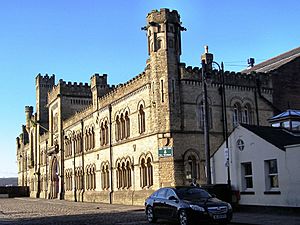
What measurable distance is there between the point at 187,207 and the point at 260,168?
599cm

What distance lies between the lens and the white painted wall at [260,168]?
731 inches

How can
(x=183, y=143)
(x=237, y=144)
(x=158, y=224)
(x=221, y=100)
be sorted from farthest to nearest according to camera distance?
(x=221, y=100), (x=183, y=143), (x=237, y=144), (x=158, y=224)

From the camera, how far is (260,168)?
67.3 ft

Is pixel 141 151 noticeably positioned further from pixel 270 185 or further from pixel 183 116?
pixel 270 185

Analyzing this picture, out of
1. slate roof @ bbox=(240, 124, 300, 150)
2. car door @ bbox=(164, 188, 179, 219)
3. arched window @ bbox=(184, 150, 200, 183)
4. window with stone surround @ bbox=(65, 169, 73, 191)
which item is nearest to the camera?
car door @ bbox=(164, 188, 179, 219)

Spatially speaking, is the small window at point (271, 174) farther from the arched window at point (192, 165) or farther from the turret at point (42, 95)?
the turret at point (42, 95)

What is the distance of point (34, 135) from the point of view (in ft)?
241

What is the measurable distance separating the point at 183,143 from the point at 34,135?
49.0 meters

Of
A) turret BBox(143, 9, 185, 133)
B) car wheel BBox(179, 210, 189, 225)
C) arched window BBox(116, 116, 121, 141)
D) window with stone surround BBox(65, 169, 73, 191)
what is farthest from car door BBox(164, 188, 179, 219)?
window with stone surround BBox(65, 169, 73, 191)

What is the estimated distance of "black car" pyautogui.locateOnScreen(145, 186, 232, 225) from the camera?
51.4ft

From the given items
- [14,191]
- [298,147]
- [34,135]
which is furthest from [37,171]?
[298,147]

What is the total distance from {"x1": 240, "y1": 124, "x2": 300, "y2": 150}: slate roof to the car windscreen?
4.57 m

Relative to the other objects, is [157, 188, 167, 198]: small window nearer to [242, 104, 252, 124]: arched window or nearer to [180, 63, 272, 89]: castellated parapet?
[180, 63, 272, 89]: castellated parapet

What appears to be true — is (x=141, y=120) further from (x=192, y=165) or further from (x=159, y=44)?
(x=159, y=44)
